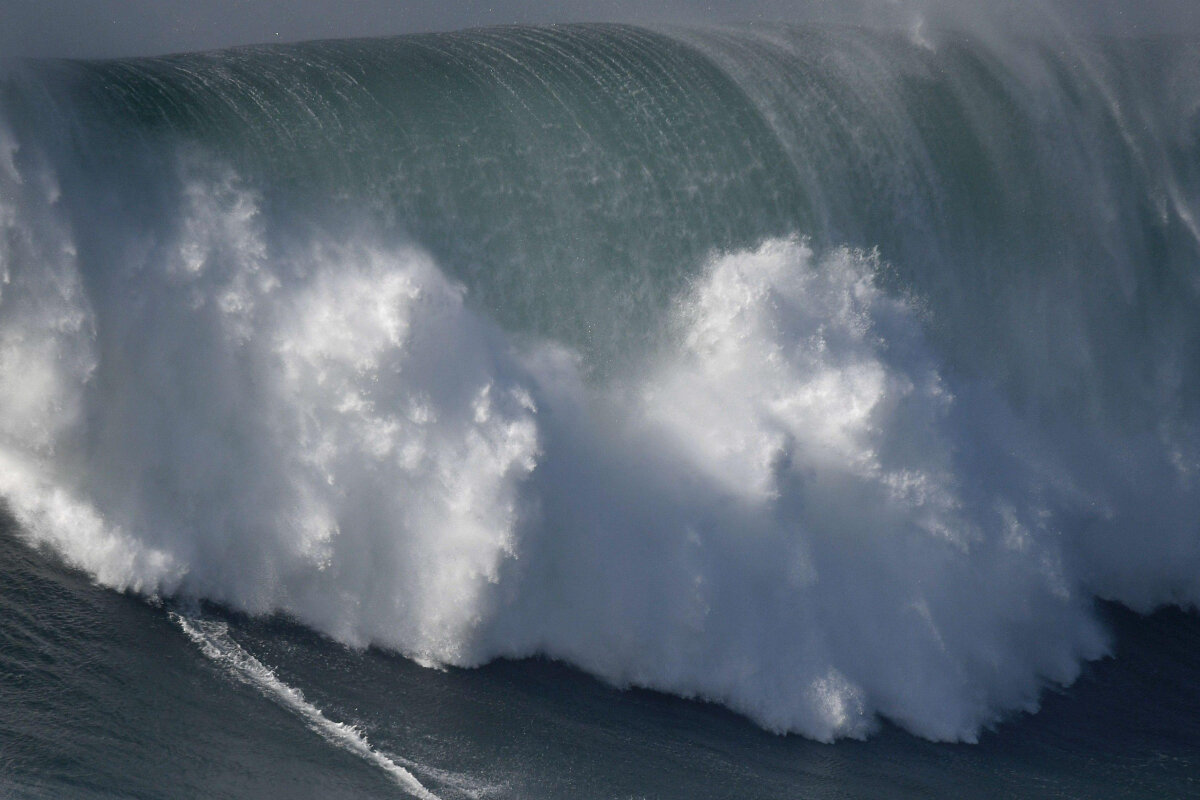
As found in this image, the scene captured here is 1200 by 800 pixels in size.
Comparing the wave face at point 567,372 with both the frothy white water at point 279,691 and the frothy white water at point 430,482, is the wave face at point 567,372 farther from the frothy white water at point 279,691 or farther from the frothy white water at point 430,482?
the frothy white water at point 279,691

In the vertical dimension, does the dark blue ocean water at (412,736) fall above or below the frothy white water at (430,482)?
below

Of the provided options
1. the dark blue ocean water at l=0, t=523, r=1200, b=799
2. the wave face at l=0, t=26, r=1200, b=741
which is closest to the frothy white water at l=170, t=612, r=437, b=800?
the dark blue ocean water at l=0, t=523, r=1200, b=799

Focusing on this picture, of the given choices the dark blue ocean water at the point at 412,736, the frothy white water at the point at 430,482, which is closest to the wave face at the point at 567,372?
the frothy white water at the point at 430,482

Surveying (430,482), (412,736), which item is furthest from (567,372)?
(412,736)

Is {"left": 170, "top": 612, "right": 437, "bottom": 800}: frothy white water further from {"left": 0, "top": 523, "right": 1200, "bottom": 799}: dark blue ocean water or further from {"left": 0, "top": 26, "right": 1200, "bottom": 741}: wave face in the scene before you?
{"left": 0, "top": 26, "right": 1200, "bottom": 741}: wave face

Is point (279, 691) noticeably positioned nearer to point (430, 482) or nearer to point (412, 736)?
point (412, 736)

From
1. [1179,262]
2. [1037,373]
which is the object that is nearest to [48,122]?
[1037,373]
